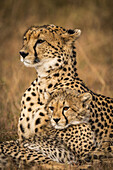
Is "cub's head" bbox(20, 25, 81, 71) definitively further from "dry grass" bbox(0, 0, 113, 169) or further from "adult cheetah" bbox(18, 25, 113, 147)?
"dry grass" bbox(0, 0, 113, 169)

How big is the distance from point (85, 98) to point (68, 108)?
0.20 m

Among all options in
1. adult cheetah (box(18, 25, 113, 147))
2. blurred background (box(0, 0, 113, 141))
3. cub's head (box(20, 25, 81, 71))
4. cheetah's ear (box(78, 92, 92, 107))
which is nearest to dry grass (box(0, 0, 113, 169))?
blurred background (box(0, 0, 113, 141))

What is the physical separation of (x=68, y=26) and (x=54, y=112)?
19.2 feet

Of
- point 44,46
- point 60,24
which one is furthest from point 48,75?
point 60,24

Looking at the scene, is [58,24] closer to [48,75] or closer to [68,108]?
[48,75]

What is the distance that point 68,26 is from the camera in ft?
32.1

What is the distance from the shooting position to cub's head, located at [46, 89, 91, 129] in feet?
13.6

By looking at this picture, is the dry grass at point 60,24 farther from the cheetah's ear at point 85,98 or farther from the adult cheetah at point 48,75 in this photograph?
the cheetah's ear at point 85,98

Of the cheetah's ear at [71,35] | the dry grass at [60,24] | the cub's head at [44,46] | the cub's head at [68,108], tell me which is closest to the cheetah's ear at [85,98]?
the cub's head at [68,108]

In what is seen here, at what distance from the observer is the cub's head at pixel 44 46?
4.48 metres

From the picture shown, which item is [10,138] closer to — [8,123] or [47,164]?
[8,123]

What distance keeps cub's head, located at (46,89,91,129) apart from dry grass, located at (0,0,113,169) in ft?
3.53

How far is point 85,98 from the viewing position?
4.25m

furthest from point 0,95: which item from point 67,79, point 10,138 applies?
point 67,79
